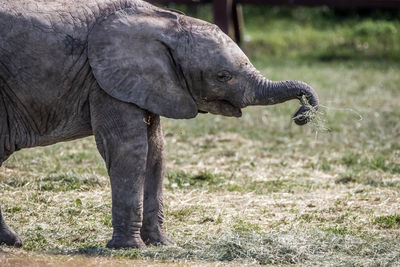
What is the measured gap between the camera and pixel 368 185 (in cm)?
894

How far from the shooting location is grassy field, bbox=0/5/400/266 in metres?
6.36

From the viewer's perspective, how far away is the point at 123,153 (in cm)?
621

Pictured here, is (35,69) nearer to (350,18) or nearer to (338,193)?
(338,193)

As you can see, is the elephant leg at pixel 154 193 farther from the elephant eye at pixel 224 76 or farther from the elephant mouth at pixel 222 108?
the elephant eye at pixel 224 76

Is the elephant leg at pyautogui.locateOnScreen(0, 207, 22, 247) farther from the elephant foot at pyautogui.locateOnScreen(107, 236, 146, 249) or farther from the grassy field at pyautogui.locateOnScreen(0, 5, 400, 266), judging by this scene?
the elephant foot at pyautogui.locateOnScreen(107, 236, 146, 249)

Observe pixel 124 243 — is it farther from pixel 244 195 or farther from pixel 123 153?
pixel 244 195

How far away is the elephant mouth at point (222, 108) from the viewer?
6.46 m

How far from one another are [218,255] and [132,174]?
2.86 ft

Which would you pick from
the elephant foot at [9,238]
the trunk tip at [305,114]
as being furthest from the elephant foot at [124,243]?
the trunk tip at [305,114]

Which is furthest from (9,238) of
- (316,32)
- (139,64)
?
(316,32)

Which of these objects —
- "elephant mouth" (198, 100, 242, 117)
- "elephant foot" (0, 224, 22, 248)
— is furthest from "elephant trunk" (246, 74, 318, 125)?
"elephant foot" (0, 224, 22, 248)

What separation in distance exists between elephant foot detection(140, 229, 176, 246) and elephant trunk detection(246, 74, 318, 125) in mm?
1285

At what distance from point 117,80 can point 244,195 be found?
8.84 feet

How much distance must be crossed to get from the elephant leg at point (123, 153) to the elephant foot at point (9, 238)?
78 centimetres
